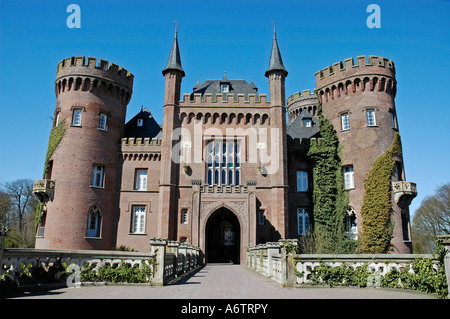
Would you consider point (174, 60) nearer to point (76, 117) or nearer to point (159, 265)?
point (76, 117)

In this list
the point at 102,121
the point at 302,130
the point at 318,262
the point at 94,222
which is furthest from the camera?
the point at 302,130

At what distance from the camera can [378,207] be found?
2528cm

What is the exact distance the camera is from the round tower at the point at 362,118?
26734mm

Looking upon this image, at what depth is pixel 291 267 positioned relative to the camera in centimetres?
1225

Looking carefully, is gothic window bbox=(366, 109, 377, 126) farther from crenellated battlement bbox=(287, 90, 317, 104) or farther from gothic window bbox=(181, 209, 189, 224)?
gothic window bbox=(181, 209, 189, 224)

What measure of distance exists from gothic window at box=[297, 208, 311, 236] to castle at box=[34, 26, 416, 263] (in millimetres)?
80

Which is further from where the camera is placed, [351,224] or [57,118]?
[57,118]

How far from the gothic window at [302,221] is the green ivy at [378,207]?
5.00 metres

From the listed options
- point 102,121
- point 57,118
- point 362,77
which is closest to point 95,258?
point 102,121

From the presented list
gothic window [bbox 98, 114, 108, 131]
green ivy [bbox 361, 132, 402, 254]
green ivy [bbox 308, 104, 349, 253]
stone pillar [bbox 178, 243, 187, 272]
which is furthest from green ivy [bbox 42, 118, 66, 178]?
green ivy [bbox 361, 132, 402, 254]

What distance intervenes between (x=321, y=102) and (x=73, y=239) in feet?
73.8

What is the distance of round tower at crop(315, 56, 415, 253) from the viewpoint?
26.7 meters

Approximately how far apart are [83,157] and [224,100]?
12.3 metres

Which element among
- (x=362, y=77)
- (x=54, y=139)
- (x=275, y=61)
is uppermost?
(x=275, y=61)
